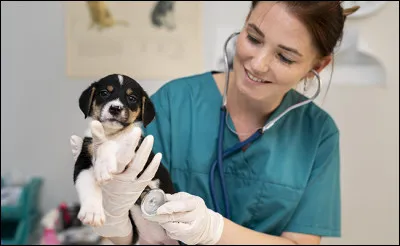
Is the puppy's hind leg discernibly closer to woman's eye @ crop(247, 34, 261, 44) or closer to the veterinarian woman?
the veterinarian woman

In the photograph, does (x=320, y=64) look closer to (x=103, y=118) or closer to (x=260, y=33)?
(x=260, y=33)

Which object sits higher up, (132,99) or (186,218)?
(132,99)

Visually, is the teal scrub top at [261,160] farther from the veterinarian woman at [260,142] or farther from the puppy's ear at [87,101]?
the puppy's ear at [87,101]

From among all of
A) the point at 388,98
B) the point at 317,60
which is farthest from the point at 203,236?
the point at 388,98

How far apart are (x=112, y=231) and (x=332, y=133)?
819 millimetres

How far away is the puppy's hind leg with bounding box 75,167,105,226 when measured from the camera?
1.20ft

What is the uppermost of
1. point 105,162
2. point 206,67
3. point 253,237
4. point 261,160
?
point 105,162

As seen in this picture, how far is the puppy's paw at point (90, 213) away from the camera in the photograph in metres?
0.37

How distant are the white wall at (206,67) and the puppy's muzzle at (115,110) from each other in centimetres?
38

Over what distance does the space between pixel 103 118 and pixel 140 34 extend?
32.0 inches

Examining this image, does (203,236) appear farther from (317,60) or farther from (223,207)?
(317,60)

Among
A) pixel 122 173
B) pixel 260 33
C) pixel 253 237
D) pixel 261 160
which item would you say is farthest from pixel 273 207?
pixel 122 173

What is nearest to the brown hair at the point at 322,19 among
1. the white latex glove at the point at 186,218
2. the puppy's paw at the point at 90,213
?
the white latex glove at the point at 186,218

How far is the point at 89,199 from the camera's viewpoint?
378 mm
